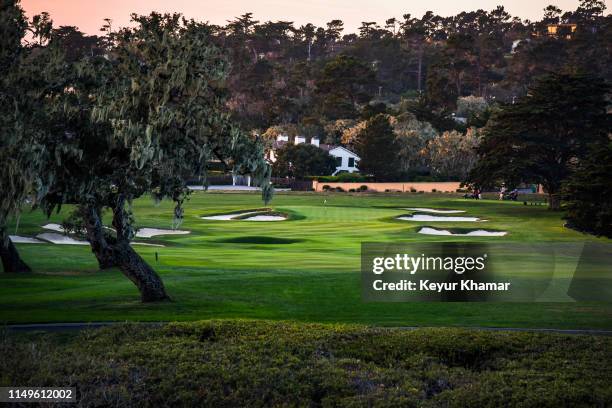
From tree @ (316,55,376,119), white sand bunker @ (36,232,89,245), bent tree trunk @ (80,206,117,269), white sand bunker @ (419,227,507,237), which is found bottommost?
white sand bunker @ (36,232,89,245)

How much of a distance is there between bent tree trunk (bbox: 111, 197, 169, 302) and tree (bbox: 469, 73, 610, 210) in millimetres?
56633

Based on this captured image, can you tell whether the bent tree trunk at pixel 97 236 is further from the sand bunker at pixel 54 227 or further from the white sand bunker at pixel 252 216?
the white sand bunker at pixel 252 216

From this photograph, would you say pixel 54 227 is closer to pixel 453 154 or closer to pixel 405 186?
pixel 405 186

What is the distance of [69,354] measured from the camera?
61.1ft

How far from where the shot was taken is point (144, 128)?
27078 mm

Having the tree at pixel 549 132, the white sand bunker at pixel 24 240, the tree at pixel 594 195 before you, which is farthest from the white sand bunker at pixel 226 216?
the tree at pixel 594 195

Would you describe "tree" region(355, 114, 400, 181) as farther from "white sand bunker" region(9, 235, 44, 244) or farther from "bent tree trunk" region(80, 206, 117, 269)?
"bent tree trunk" region(80, 206, 117, 269)

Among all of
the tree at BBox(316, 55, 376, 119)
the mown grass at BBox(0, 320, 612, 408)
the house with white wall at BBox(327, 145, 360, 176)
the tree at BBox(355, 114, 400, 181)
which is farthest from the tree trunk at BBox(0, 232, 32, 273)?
the tree at BBox(316, 55, 376, 119)

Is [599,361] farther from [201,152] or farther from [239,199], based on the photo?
[239,199]

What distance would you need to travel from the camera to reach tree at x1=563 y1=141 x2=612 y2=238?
49781 mm

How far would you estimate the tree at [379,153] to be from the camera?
116062 millimetres

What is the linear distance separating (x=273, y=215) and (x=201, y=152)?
2032 inches

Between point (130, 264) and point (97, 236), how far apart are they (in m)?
1.70

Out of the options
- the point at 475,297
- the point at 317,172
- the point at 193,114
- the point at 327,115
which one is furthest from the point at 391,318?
the point at 327,115
